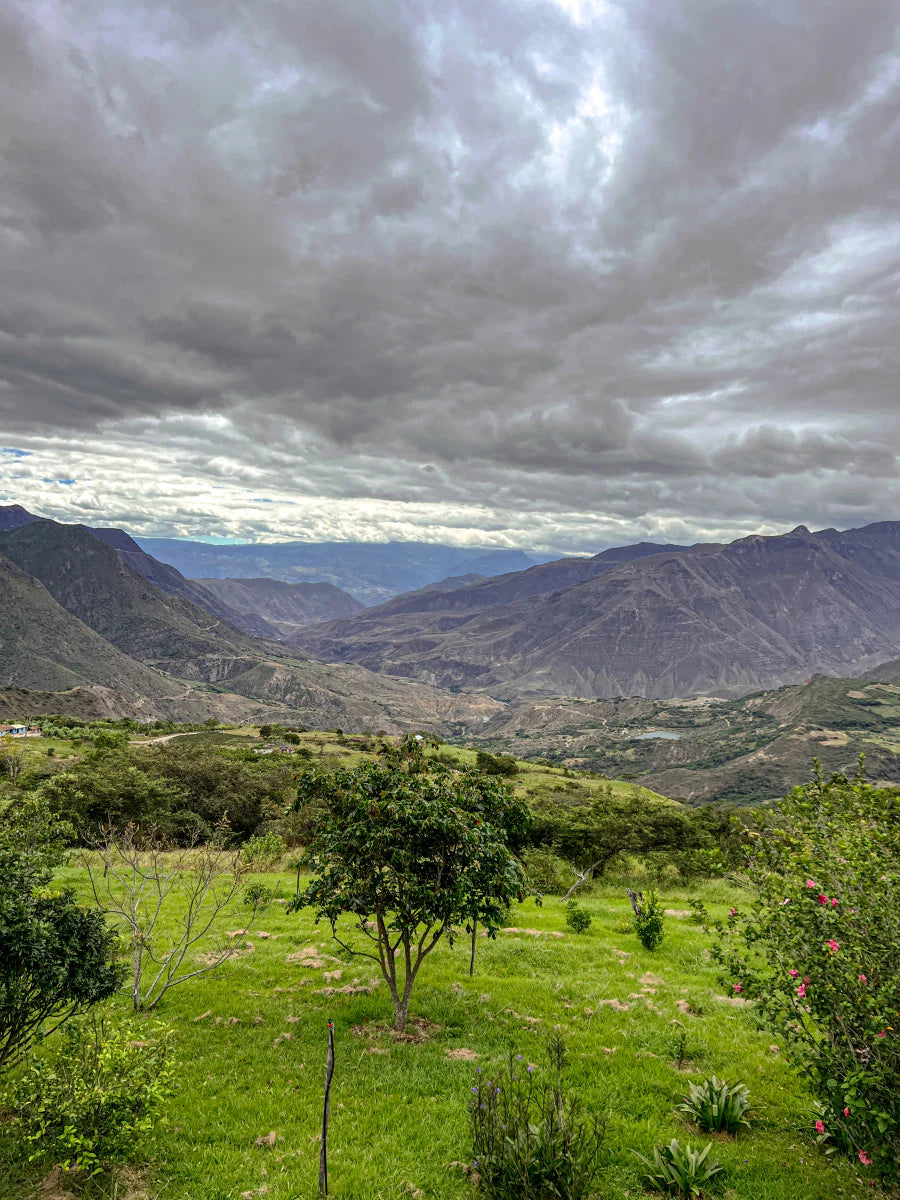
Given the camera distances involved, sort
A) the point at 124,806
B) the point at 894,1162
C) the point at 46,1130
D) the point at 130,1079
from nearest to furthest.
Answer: the point at 894,1162
the point at 46,1130
the point at 130,1079
the point at 124,806

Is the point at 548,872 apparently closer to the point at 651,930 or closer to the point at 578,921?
the point at 578,921

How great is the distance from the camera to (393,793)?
47.9ft

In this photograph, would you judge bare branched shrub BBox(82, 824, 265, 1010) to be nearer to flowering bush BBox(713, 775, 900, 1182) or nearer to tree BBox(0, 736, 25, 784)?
flowering bush BBox(713, 775, 900, 1182)

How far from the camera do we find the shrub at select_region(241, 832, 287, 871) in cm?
3572

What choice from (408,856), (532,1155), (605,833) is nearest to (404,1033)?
(408,856)

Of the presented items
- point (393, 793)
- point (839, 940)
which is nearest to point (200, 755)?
point (393, 793)

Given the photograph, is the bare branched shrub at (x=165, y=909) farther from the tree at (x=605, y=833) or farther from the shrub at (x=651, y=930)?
the tree at (x=605, y=833)

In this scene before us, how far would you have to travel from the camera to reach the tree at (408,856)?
13.7 metres

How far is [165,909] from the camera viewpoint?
27188mm

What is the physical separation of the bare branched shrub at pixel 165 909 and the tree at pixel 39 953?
2218mm

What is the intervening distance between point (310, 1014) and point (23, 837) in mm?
9761

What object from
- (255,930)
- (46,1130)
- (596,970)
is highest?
(46,1130)

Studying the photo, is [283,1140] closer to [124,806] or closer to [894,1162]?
[894,1162]

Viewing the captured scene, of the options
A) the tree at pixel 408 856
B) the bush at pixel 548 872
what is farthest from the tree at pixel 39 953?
the bush at pixel 548 872
